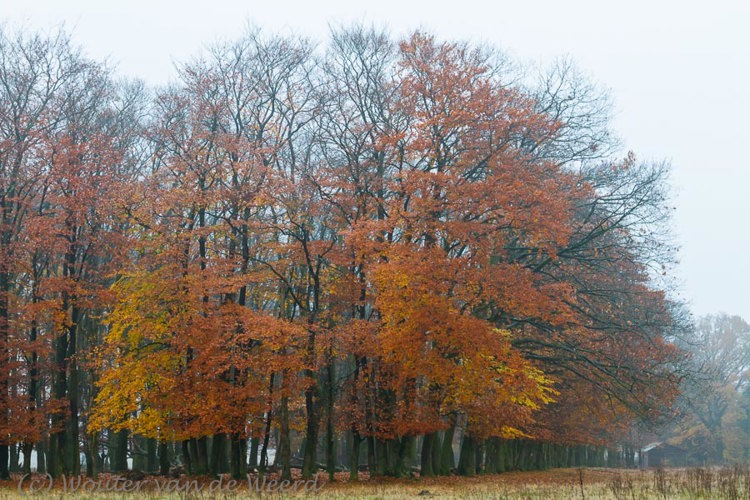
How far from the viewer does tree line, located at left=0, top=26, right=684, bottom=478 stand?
25922 millimetres

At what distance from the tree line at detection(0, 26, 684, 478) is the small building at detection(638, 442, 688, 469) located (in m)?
53.9

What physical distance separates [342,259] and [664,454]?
223ft

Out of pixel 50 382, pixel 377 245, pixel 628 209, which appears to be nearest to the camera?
pixel 377 245

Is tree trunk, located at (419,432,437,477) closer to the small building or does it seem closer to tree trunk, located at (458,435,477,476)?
tree trunk, located at (458,435,477,476)

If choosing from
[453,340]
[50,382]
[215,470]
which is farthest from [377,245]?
[50,382]

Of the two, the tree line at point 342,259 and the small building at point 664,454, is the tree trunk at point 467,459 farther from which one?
the small building at point 664,454

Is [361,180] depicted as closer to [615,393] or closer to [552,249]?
[552,249]

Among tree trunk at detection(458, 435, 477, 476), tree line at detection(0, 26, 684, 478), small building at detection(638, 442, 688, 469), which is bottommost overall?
small building at detection(638, 442, 688, 469)

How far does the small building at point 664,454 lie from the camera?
8006cm

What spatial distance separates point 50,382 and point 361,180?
1813 cm

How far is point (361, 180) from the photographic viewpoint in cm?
3100

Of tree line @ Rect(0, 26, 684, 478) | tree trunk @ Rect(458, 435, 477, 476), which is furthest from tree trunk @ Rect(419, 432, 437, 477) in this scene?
tree trunk @ Rect(458, 435, 477, 476)

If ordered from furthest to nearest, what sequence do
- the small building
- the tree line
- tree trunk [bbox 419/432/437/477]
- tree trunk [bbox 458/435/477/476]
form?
the small building < tree trunk [bbox 458/435/477/476] < tree trunk [bbox 419/432/437/477] < the tree line

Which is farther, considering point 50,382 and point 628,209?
point 50,382
